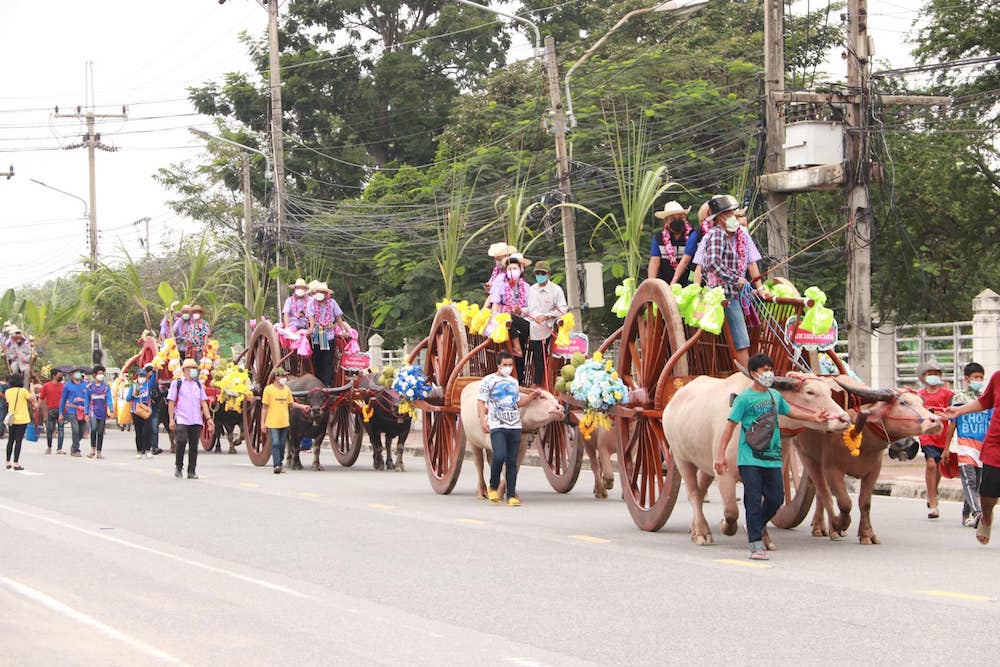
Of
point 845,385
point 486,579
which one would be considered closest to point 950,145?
point 845,385

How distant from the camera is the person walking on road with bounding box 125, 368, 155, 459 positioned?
92.5 ft

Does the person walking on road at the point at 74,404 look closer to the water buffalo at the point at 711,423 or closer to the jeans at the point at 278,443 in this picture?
the jeans at the point at 278,443

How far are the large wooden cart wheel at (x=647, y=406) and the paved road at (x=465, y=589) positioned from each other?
0.34 meters

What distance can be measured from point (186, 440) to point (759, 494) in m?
12.6

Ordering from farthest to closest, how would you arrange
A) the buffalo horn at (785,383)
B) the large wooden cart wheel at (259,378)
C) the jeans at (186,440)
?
the large wooden cart wheel at (259,378), the jeans at (186,440), the buffalo horn at (785,383)

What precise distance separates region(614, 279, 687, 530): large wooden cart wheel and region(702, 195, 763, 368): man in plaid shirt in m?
0.50

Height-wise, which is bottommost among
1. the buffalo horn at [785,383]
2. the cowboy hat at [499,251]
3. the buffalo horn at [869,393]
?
the buffalo horn at [869,393]

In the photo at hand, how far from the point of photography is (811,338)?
1295 cm

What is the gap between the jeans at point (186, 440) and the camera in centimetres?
2164

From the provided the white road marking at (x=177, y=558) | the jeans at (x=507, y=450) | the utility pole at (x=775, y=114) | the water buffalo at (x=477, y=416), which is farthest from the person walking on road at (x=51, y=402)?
the jeans at (x=507, y=450)

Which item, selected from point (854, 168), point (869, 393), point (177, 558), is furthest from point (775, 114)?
point (177, 558)

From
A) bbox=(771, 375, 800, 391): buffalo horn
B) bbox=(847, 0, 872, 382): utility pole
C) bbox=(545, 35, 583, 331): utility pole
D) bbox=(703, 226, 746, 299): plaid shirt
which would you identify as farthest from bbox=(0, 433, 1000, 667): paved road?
bbox=(545, 35, 583, 331): utility pole

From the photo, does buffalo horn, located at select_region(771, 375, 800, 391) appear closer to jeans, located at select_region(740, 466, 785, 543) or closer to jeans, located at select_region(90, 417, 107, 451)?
jeans, located at select_region(740, 466, 785, 543)

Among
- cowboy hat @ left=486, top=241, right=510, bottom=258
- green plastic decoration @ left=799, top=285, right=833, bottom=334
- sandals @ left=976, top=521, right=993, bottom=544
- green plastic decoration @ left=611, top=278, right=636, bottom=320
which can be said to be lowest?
sandals @ left=976, top=521, right=993, bottom=544
